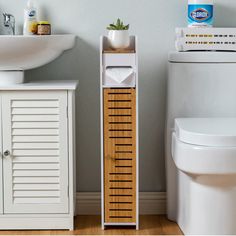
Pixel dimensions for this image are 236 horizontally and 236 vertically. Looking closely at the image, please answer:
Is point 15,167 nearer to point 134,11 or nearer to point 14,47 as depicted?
point 14,47

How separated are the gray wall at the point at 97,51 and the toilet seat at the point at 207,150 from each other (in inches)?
19.8

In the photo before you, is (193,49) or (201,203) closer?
(201,203)

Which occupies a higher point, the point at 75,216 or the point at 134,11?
the point at 134,11

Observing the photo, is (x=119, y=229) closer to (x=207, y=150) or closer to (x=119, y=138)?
(x=119, y=138)

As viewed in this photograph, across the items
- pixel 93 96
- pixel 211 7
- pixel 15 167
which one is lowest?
pixel 15 167

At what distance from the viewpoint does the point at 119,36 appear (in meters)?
3.04

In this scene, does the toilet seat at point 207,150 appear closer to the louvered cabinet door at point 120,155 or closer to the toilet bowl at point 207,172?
the toilet bowl at point 207,172

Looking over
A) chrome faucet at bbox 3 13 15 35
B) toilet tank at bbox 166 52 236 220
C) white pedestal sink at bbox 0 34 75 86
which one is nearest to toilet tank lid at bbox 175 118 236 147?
toilet tank at bbox 166 52 236 220

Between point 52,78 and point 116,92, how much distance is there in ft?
1.54

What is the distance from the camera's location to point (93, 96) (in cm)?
338

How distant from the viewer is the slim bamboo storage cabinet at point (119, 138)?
9.97 feet

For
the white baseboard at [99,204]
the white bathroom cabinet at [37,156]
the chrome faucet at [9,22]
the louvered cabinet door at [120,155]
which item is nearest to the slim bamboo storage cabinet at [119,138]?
the louvered cabinet door at [120,155]

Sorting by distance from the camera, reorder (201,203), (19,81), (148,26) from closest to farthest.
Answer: (201,203) → (19,81) → (148,26)

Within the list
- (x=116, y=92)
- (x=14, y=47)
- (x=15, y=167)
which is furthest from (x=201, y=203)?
(x=14, y=47)
